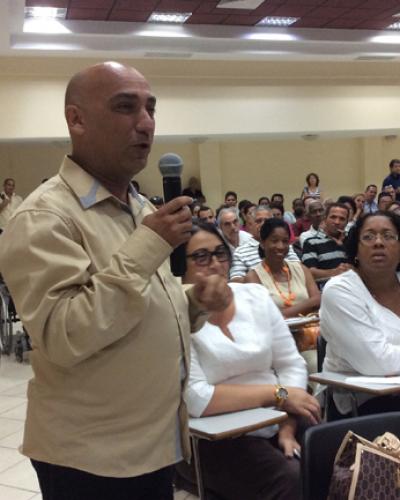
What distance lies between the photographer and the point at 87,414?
1.13 meters

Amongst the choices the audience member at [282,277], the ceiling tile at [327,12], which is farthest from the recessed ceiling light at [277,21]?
the audience member at [282,277]

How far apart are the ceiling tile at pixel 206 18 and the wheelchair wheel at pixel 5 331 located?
453 centimetres

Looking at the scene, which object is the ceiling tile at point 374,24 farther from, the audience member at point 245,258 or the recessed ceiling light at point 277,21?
the audience member at point 245,258

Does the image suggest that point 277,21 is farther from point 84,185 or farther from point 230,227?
point 84,185

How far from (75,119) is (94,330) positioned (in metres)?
0.46

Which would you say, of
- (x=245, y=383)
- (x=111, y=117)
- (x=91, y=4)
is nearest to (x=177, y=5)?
(x=91, y=4)

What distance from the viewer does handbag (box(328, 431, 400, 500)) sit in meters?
1.35

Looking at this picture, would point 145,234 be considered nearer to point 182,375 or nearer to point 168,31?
point 182,375

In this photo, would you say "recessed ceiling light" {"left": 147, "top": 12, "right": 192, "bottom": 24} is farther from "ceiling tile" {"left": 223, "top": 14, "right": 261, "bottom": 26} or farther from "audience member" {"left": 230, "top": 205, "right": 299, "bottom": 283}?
"audience member" {"left": 230, "top": 205, "right": 299, "bottom": 283}

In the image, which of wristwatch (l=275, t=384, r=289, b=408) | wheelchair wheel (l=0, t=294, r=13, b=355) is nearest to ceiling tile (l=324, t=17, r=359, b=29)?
wheelchair wheel (l=0, t=294, r=13, b=355)

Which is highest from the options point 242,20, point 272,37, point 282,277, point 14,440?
point 242,20

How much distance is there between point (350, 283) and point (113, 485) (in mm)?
1606

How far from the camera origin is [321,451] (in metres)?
1.51

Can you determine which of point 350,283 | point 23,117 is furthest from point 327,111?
point 350,283
